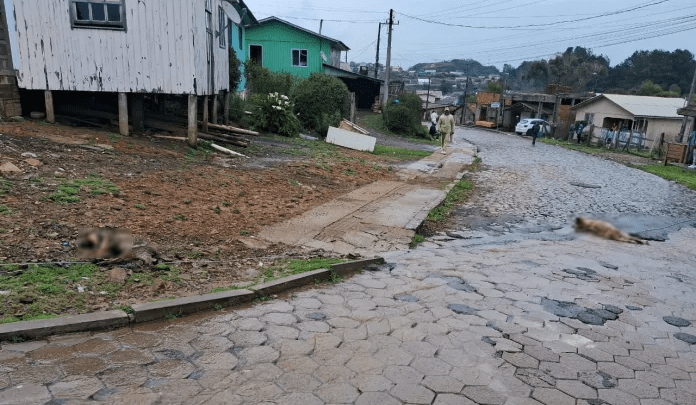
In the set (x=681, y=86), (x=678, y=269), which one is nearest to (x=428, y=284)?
(x=678, y=269)

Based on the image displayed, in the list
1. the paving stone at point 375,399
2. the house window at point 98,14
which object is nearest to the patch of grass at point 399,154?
the house window at point 98,14

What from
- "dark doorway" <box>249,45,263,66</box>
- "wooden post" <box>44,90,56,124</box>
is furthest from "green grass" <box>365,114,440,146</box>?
"wooden post" <box>44,90,56,124</box>

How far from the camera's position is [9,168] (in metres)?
7.08

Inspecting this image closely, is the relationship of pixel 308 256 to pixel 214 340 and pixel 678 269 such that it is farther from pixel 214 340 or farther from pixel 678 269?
pixel 678 269

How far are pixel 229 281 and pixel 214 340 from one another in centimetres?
116

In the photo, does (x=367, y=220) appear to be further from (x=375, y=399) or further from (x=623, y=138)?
(x=623, y=138)

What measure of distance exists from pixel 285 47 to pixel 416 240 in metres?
28.2

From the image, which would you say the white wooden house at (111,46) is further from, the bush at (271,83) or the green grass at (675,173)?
the green grass at (675,173)

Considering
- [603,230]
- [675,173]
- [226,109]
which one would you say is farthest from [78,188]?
[675,173]

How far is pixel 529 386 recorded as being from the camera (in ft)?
11.2

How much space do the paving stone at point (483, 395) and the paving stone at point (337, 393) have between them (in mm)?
763

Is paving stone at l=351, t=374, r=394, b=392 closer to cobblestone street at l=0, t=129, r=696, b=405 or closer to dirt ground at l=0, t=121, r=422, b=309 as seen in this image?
cobblestone street at l=0, t=129, r=696, b=405

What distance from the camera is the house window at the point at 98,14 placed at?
Answer: 34.7 ft

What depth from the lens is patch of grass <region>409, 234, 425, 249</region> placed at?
706 centimetres
